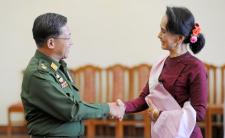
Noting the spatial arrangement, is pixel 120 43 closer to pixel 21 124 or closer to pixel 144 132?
pixel 144 132

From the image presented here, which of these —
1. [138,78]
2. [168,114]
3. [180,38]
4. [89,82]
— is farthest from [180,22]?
[89,82]

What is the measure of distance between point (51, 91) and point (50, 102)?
58 mm

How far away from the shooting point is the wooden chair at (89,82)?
5.36m

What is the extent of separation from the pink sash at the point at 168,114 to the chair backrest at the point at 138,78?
289 centimetres

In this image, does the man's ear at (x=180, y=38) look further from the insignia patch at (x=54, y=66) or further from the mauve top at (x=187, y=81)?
the insignia patch at (x=54, y=66)

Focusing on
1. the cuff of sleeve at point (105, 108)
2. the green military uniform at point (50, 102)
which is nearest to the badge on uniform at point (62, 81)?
the green military uniform at point (50, 102)

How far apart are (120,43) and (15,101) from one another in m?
1.78

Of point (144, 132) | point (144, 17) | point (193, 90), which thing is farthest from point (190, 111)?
point (144, 17)

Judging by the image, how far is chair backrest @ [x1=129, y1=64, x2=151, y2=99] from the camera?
5270mm

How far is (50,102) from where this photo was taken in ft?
6.71

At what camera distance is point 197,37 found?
2262 mm

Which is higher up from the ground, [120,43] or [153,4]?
[153,4]

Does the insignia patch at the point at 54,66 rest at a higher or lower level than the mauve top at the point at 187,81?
higher

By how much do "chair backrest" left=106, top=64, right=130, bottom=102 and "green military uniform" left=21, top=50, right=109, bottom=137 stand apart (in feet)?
10.2
